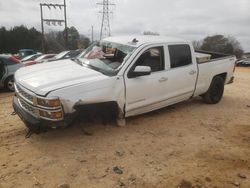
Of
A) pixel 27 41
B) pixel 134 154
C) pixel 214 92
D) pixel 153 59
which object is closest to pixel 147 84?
pixel 153 59

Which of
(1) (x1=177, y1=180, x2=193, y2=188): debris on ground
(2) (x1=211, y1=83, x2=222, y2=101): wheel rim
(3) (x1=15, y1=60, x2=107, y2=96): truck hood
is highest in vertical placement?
(3) (x1=15, y1=60, x2=107, y2=96): truck hood

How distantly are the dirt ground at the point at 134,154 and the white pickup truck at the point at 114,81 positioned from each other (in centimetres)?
43

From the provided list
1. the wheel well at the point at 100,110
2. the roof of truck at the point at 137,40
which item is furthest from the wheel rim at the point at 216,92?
the wheel well at the point at 100,110

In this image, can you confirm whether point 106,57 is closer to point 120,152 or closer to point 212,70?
point 120,152

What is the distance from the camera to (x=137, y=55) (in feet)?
19.3

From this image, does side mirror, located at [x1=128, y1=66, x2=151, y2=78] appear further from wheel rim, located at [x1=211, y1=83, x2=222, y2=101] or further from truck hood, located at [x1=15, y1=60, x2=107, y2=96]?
wheel rim, located at [x1=211, y1=83, x2=222, y2=101]

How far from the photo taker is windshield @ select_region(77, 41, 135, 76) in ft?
18.7

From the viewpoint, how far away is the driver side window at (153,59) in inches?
236

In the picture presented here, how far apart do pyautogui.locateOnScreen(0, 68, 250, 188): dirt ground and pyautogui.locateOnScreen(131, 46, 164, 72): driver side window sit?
45.3 inches

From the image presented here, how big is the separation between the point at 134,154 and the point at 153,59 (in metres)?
2.25

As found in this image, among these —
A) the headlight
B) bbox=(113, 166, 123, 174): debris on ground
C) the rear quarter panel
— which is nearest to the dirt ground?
bbox=(113, 166, 123, 174): debris on ground

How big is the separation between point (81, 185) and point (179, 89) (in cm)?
357

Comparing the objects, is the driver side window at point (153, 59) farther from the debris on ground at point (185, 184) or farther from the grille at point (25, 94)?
the debris on ground at point (185, 184)

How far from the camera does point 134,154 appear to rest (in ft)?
15.7
